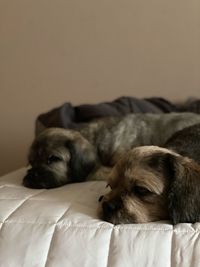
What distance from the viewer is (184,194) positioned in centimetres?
136

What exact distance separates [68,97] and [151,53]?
1.90 feet

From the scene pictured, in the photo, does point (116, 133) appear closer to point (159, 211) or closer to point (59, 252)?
point (159, 211)

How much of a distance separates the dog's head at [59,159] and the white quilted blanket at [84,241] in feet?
1.54

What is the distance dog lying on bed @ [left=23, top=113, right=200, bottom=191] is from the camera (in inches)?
79.0

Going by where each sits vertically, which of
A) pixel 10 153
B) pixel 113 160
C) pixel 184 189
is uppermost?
pixel 184 189

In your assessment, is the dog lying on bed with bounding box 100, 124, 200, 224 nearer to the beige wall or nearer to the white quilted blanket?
the white quilted blanket

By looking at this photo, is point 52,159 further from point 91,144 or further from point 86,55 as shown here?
point 86,55

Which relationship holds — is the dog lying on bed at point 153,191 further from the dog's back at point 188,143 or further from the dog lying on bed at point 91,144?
the dog lying on bed at point 91,144

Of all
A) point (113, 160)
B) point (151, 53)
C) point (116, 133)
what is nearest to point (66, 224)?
point (113, 160)

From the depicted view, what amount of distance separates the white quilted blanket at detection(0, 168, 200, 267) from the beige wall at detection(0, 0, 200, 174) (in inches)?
61.4

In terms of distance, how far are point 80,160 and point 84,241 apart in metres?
0.81

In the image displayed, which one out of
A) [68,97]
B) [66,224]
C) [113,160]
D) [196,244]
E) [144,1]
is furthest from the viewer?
[68,97]

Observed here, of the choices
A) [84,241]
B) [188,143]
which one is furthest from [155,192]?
[188,143]

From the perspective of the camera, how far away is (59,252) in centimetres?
128
